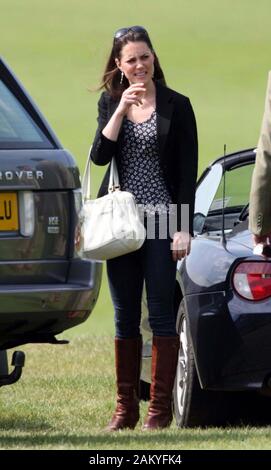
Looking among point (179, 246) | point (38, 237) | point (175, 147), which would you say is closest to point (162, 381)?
point (179, 246)

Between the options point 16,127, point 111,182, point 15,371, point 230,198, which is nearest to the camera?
point 16,127

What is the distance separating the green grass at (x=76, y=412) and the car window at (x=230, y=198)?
1113mm

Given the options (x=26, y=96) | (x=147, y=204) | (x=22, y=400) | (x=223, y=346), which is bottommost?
(x=22, y=400)

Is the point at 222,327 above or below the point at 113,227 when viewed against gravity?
below

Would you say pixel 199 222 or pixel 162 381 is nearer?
pixel 162 381

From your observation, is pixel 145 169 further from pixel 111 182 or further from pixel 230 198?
pixel 230 198

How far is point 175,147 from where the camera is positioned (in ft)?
27.6

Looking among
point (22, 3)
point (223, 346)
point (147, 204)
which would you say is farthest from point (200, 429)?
point (22, 3)

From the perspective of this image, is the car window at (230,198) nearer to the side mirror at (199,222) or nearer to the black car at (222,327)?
the side mirror at (199,222)

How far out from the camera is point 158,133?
8344 millimetres

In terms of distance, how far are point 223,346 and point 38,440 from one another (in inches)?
38.2

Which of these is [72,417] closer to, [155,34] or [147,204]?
[147,204]

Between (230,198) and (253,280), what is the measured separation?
1.67 m

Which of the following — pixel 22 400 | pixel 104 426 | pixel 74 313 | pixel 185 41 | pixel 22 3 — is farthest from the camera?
pixel 22 3
